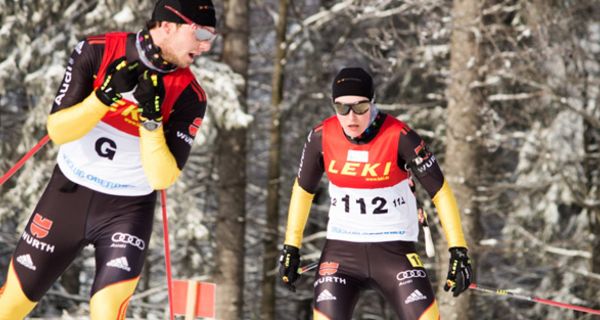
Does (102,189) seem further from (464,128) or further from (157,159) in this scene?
(464,128)

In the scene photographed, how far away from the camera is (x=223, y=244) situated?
581 inches

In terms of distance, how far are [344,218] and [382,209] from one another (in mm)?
239

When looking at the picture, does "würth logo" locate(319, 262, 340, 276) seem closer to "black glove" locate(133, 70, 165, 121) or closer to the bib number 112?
the bib number 112

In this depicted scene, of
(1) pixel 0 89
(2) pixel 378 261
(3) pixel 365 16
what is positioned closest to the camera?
(2) pixel 378 261

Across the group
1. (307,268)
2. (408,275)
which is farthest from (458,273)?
(307,268)

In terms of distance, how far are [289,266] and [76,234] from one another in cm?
137

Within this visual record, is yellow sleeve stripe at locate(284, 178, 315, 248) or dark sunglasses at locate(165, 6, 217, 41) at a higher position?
dark sunglasses at locate(165, 6, 217, 41)

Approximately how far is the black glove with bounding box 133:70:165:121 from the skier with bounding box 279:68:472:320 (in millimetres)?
1241

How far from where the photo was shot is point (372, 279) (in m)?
5.64

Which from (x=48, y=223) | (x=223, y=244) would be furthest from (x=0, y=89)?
(x=48, y=223)

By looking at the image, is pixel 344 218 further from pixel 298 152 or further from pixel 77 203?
pixel 298 152

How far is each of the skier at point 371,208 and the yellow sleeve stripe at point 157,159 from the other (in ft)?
3.80

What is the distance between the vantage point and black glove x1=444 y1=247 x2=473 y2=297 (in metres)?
5.47

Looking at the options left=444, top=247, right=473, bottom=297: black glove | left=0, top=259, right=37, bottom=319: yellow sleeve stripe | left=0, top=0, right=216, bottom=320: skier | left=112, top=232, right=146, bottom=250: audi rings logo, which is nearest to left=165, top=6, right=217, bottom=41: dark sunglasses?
left=0, top=0, right=216, bottom=320: skier
